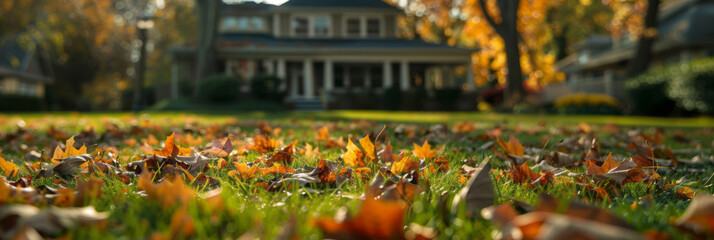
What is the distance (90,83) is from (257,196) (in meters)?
37.6

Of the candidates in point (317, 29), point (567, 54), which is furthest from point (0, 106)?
point (567, 54)

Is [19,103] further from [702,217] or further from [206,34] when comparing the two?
[702,217]

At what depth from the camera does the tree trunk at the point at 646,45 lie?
19.1m

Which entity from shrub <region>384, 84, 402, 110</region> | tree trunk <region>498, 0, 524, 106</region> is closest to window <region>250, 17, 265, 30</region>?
shrub <region>384, 84, 402, 110</region>

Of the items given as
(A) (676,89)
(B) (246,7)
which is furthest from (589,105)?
(B) (246,7)

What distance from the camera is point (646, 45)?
19.4 meters

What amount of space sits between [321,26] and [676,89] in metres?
17.1

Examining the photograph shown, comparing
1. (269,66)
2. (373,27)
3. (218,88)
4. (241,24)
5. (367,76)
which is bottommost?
(218,88)

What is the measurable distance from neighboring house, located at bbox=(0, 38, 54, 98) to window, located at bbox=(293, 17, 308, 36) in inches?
562

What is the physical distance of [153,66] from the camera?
141 feet

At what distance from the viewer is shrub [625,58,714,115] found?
1300cm

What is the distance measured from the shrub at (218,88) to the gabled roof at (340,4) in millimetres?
8956

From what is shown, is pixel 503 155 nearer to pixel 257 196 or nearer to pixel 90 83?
pixel 257 196

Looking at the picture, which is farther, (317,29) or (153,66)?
(153,66)
